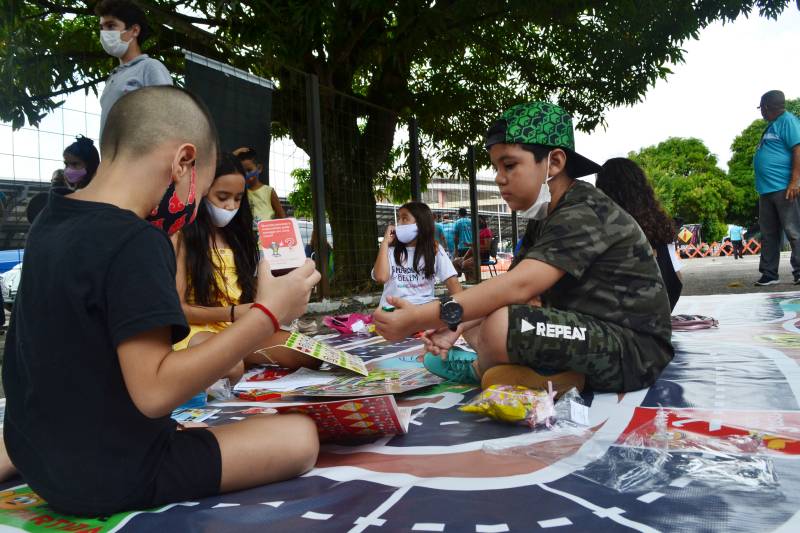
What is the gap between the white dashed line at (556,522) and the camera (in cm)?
Result: 117

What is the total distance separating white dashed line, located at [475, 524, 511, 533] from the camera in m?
1.16

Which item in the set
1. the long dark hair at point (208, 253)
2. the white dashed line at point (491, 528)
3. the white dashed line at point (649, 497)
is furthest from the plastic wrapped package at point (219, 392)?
A: the white dashed line at point (649, 497)

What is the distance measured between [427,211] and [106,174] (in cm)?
361

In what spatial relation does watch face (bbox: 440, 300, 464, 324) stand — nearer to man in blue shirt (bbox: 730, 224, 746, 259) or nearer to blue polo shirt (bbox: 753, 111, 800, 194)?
blue polo shirt (bbox: 753, 111, 800, 194)

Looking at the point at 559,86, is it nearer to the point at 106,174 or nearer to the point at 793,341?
the point at 793,341

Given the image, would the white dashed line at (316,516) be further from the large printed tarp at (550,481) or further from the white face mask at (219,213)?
the white face mask at (219,213)

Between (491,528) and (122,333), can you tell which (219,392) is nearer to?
(122,333)

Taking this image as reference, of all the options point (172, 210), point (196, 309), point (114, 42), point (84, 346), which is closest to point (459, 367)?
point (196, 309)

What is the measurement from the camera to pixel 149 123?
1.22 metres

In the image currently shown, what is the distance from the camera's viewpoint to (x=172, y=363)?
1136 mm

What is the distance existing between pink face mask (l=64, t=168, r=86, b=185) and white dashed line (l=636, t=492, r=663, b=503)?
371 cm

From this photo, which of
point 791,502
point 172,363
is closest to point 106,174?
point 172,363

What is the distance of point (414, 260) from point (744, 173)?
52123 mm

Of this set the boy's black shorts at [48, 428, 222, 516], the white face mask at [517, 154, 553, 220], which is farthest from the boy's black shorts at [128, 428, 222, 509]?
the white face mask at [517, 154, 553, 220]
